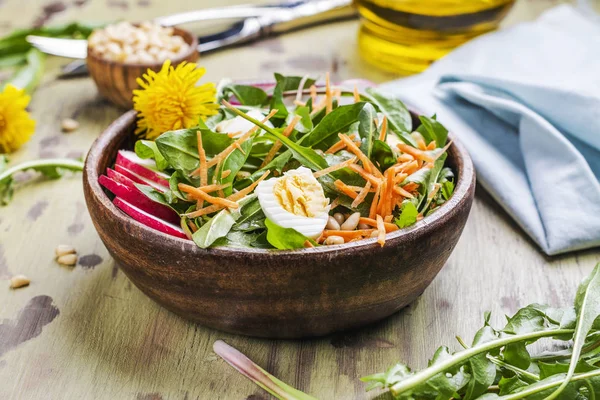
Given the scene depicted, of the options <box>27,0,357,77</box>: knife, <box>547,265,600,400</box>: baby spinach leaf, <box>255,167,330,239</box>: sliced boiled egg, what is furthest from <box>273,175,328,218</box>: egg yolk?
<box>27,0,357,77</box>: knife

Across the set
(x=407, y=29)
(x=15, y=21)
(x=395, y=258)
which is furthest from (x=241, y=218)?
(x=15, y=21)

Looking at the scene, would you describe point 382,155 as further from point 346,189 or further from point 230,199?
point 230,199

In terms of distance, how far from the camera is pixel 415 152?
1.28 m

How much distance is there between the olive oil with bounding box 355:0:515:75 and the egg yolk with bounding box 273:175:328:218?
3.73 ft

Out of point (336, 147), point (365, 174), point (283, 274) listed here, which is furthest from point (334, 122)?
point (283, 274)

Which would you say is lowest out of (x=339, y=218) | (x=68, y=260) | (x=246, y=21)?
(x=246, y=21)

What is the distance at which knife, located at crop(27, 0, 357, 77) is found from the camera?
229 cm

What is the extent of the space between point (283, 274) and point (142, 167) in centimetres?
41

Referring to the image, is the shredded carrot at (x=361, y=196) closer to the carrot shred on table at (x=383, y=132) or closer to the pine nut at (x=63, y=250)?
the carrot shred on table at (x=383, y=132)

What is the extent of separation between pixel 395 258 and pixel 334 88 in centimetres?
51

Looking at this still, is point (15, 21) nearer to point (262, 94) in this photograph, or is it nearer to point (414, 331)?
point (262, 94)

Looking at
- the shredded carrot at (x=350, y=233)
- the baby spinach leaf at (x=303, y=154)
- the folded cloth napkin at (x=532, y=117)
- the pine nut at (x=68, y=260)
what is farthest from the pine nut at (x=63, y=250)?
the folded cloth napkin at (x=532, y=117)

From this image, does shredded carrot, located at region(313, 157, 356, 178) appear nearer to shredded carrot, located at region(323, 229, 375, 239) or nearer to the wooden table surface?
shredded carrot, located at region(323, 229, 375, 239)

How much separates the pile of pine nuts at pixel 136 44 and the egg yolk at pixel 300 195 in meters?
0.98
